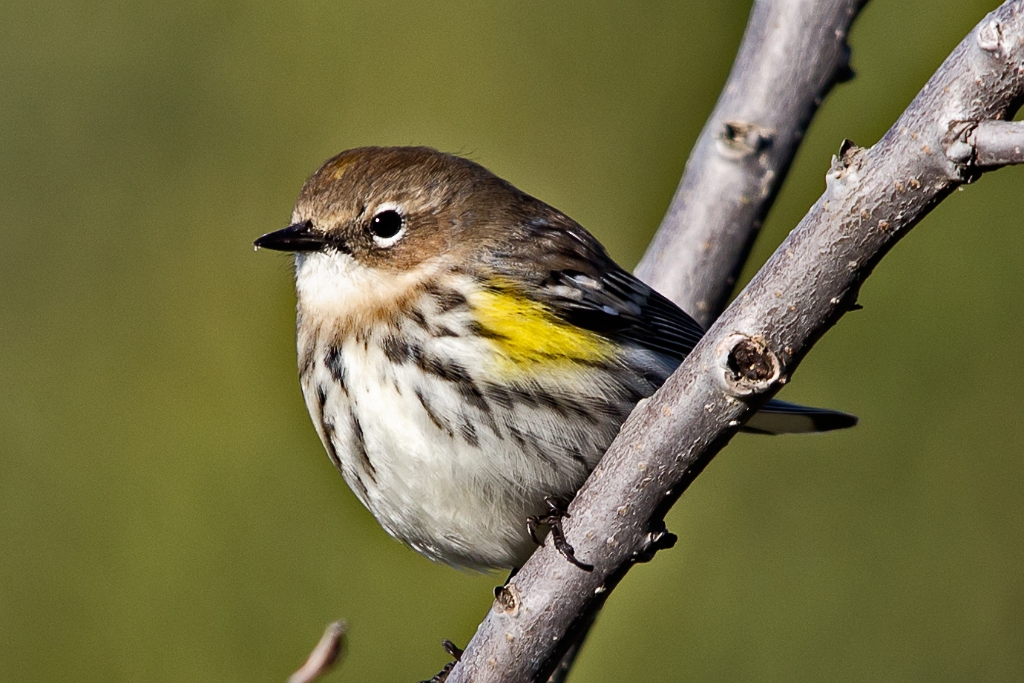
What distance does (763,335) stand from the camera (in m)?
2.27

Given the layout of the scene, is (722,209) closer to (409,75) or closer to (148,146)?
(409,75)

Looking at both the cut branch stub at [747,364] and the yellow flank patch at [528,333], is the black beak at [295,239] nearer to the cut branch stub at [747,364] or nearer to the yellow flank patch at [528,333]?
the yellow flank patch at [528,333]

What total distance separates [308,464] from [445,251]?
1978 mm

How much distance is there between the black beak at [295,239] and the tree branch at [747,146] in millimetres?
1207

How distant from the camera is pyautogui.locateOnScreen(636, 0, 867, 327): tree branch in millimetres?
3865

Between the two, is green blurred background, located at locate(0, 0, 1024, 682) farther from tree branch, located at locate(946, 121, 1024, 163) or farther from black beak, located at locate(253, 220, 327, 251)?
tree branch, located at locate(946, 121, 1024, 163)

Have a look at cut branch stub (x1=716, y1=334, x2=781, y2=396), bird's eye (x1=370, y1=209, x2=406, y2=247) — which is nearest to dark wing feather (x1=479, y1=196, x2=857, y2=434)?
bird's eye (x1=370, y1=209, x2=406, y2=247)

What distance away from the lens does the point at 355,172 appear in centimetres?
382

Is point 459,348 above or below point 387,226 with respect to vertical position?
below

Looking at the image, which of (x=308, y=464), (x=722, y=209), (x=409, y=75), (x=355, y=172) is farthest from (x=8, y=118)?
(x=722, y=209)

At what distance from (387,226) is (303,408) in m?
1.87

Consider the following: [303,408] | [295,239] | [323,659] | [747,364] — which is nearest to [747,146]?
[295,239]

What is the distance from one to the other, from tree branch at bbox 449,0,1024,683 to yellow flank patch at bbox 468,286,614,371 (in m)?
0.81

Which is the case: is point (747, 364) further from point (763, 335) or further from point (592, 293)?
point (592, 293)
